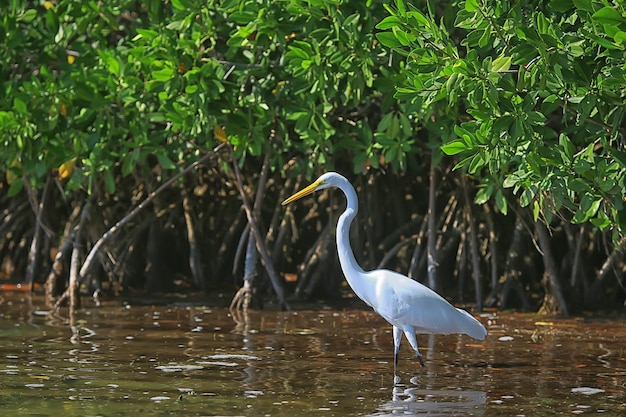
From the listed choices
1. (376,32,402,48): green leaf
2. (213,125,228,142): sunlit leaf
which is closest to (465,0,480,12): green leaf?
(376,32,402,48): green leaf

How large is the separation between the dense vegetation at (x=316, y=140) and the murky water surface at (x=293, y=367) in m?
0.79

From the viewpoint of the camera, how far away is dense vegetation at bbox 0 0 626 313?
6.22m

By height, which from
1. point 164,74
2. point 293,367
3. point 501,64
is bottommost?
point 293,367

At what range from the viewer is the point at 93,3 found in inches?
349

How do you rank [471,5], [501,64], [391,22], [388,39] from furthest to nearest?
[388,39] → [391,22] → [501,64] → [471,5]

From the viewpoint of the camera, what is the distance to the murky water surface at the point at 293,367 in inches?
218

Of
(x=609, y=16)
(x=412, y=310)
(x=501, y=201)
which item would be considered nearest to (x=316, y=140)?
(x=501, y=201)

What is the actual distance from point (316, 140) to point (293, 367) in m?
2.13

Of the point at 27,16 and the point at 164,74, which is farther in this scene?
the point at 27,16

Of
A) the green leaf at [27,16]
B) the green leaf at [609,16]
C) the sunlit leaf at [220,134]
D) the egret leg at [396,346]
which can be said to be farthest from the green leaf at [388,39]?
the green leaf at [27,16]

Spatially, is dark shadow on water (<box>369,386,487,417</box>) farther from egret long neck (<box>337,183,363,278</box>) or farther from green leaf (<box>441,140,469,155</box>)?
green leaf (<box>441,140,469,155</box>)

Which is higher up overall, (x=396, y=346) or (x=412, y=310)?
(x=412, y=310)

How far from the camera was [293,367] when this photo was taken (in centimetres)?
664

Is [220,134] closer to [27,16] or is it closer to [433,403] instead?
[27,16]
